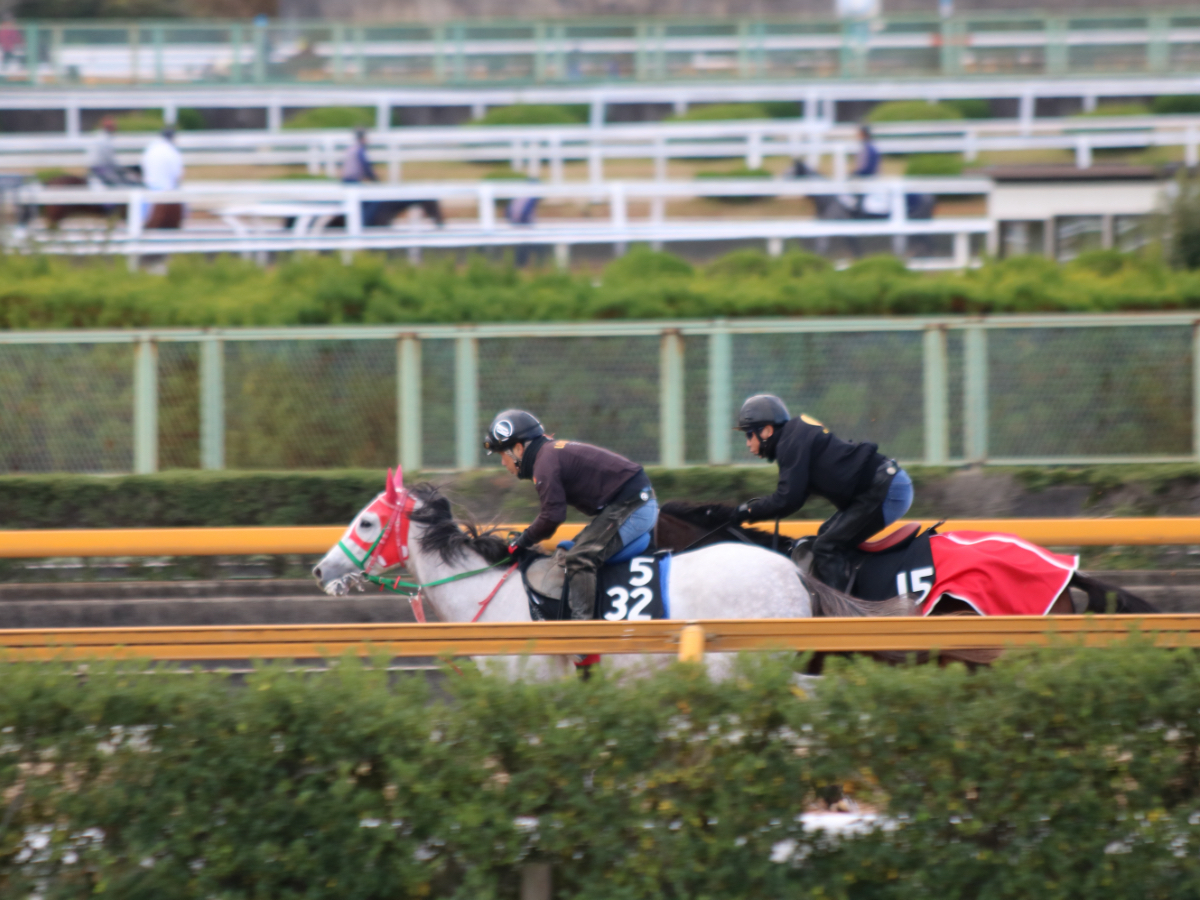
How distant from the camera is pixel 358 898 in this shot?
4.08 metres

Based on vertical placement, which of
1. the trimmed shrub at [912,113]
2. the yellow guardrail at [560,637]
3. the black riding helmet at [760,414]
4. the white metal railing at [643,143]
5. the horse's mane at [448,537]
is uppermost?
the trimmed shrub at [912,113]

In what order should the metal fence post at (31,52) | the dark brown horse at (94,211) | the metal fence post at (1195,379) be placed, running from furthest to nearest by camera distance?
the metal fence post at (31,52)
the dark brown horse at (94,211)
the metal fence post at (1195,379)

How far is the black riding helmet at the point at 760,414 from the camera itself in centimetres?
657

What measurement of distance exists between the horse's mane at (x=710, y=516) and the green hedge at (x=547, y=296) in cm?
520

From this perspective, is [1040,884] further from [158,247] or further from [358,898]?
[158,247]

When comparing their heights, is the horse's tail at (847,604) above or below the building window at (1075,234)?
below

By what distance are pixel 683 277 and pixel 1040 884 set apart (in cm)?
939

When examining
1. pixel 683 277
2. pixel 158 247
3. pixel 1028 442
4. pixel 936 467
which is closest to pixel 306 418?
pixel 683 277

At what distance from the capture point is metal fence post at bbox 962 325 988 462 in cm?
1050

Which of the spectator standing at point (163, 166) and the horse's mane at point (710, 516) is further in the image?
the spectator standing at point (163, 166)

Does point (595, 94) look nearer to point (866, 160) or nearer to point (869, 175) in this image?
point (866, 160)

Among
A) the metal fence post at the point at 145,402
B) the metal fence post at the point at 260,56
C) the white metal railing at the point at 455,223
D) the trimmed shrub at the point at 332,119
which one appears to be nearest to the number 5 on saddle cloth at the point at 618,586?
the metal fence post at the point at 145,402

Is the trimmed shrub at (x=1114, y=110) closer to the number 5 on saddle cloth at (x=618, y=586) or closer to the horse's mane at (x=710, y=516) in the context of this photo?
the horse's mane at (x=710, y=516)

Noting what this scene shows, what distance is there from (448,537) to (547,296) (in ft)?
19.2
